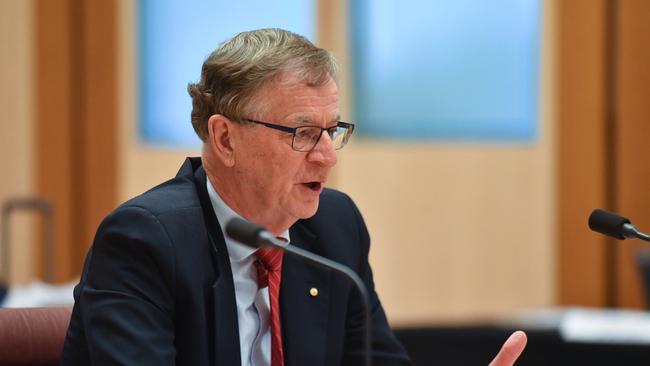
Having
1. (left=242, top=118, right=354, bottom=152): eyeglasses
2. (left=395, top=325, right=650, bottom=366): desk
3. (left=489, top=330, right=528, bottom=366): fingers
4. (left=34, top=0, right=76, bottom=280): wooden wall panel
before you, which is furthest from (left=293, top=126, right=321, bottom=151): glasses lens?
(left=34, top=0, right=76, bottom=280): wooden wall panel

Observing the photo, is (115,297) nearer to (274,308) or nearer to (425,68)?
(274,308)

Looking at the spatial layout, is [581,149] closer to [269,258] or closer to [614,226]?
[614,226]

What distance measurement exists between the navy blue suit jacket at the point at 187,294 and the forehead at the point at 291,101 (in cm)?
23

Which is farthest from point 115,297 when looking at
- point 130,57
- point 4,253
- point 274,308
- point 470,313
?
point 470,313

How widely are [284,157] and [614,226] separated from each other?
67 cm

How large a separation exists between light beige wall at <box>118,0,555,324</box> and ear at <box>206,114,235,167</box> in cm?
398

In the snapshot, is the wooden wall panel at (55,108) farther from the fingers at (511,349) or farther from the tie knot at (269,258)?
the fingers at (511,349)

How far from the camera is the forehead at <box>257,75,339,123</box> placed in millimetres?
2123

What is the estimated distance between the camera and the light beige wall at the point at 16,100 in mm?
5949

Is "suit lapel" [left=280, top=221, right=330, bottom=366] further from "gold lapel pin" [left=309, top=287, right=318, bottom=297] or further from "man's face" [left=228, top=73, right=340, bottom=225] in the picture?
"man's face" [left=228, top=73, right=340, bottom=225]

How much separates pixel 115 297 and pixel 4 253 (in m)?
3.85

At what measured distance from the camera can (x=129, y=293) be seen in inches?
77.3

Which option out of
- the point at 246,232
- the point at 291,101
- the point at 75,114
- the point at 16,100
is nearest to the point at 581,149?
the point at 75,114

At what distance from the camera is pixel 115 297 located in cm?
195
